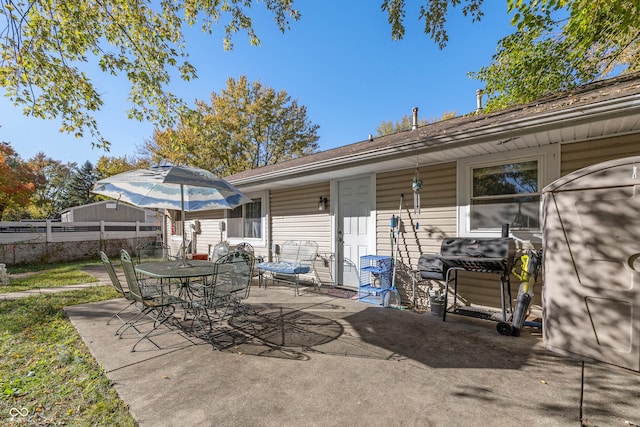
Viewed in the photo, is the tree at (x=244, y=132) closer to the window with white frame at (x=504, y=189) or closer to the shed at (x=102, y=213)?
the shed at (x=102, y=213)

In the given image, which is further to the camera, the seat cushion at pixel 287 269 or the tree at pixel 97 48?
the seat cushion at pixel 287 269

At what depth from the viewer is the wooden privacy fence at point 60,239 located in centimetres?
1029

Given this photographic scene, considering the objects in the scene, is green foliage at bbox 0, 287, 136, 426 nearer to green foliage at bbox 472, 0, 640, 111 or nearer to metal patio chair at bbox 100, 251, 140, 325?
metal patio chair at bbox 100, 251, 140, 325

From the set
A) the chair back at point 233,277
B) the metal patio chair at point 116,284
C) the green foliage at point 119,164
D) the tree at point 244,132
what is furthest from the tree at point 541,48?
the green foliage at point 119,164

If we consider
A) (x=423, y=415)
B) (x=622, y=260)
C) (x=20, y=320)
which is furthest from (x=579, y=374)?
(x=20, y=320)

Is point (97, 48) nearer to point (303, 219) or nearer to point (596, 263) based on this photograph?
point (303, 219)

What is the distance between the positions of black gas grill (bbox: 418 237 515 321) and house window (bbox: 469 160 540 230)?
489mm

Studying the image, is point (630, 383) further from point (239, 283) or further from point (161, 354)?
point (161, 354)

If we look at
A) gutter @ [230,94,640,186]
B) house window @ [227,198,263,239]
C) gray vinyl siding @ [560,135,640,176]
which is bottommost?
house window @ [227,198,263,239]

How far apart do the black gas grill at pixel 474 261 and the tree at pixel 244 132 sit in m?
→ 15.3

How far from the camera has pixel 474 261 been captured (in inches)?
146

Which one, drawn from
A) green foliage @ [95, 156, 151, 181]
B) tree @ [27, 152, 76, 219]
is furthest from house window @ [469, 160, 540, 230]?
tree @ [27, 152, 76, 219]

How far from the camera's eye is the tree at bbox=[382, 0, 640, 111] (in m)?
4.26

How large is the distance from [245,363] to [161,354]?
3.18 ft
